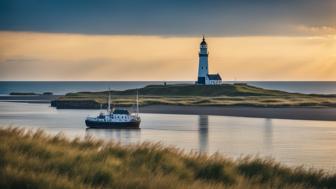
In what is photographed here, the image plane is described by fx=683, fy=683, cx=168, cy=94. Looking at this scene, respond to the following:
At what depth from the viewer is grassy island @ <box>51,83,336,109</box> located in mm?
94875

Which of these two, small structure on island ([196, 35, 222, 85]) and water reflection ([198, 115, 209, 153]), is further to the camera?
small structure on island ([196, 35, 222, 85])

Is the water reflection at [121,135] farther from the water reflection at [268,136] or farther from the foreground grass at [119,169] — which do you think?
the foreground grass at [119,169]

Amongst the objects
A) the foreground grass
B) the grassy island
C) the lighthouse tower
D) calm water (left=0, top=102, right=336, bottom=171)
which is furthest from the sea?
the lighthouse tower

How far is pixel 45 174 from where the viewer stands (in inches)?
523

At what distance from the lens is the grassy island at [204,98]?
3735 inches

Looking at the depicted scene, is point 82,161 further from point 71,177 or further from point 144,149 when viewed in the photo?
point 144,149

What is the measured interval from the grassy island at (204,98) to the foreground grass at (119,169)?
240 feet

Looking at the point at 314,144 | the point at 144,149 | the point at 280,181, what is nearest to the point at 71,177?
the point at 144,149

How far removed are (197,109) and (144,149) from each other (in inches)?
2758

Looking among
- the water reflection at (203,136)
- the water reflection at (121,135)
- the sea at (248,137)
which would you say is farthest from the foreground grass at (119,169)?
the water reflection at (121,135)

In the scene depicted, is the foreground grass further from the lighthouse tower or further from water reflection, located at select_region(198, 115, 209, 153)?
the lighthouse tower

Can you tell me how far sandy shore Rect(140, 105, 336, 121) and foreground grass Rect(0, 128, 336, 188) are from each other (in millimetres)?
55278

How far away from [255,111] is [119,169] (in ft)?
224

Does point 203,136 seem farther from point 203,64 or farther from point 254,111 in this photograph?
point 203,64
